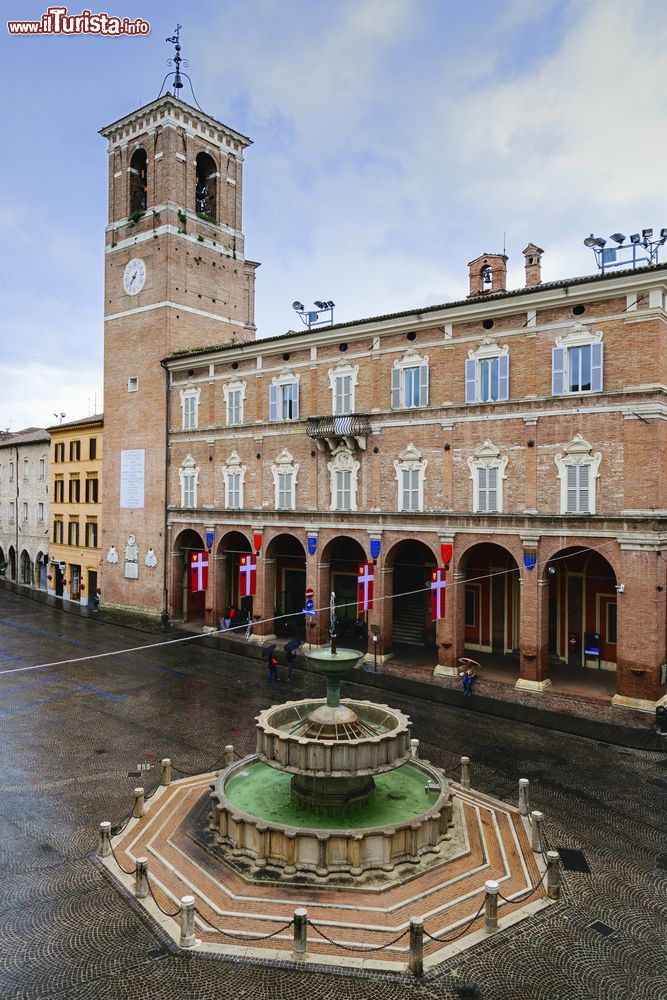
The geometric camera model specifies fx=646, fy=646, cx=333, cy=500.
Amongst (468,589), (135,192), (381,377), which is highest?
(135,192)

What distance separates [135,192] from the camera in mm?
43000

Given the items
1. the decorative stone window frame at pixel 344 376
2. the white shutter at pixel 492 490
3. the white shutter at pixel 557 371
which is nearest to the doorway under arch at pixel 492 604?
the white shutter at pixel 492 490

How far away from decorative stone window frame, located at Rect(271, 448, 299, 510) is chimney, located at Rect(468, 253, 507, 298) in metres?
12.4

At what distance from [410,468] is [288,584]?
1356 cm

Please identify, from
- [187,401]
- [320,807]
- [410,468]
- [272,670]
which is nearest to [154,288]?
[187,401]

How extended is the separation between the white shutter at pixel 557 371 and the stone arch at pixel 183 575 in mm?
22825

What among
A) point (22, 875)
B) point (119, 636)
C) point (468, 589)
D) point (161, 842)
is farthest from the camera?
→ point (119, 636)

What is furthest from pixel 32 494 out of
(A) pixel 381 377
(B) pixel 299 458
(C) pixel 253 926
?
(C) pixel 253 926

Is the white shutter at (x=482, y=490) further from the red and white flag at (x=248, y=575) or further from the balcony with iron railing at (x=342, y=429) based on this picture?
the red and white flag at (x=248, y=575)

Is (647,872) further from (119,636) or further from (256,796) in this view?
(119,636)

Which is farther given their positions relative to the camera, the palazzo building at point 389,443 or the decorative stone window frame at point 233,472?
the decorative stone window frame at point 233,472

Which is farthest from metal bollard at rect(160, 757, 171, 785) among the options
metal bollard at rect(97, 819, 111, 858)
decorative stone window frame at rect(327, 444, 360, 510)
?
decorative stone window frame at rect(327, 444, 360, 510)

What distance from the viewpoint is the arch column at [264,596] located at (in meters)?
35.0

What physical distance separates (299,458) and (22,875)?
23030mm
